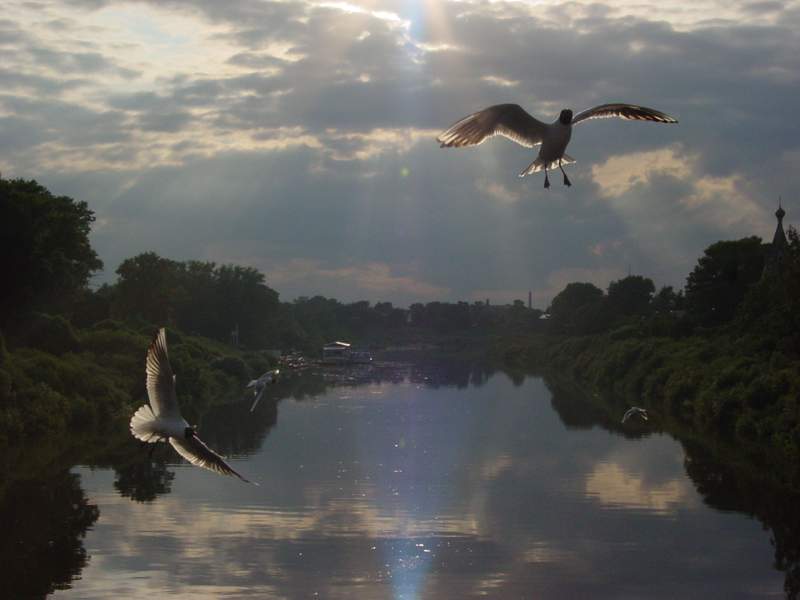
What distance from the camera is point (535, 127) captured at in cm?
1529

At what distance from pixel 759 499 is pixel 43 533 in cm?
2012

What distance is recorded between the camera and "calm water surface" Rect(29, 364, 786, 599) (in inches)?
1035

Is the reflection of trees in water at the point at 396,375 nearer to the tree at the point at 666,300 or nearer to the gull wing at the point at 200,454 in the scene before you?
the tree at the point at 666,300

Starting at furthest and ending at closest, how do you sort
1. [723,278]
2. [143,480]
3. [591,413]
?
[723,278], [591,413], [143,480]

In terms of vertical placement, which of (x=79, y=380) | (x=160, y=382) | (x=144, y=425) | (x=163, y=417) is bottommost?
(x=79, y=380)

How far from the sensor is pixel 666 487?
39375 mm

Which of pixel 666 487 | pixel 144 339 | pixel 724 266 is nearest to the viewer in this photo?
pixel 666 487

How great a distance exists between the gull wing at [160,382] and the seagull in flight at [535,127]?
4.66m

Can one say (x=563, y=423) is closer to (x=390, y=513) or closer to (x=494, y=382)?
(x=390, y=513)

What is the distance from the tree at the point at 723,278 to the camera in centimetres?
7781

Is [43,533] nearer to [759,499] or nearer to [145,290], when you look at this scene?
[759,499]

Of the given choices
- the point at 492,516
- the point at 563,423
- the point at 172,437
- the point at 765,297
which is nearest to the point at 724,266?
the point at 765,297

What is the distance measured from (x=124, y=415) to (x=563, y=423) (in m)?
21.7

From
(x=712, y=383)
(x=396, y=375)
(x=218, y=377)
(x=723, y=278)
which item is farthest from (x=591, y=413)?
(x=396, y=375)
